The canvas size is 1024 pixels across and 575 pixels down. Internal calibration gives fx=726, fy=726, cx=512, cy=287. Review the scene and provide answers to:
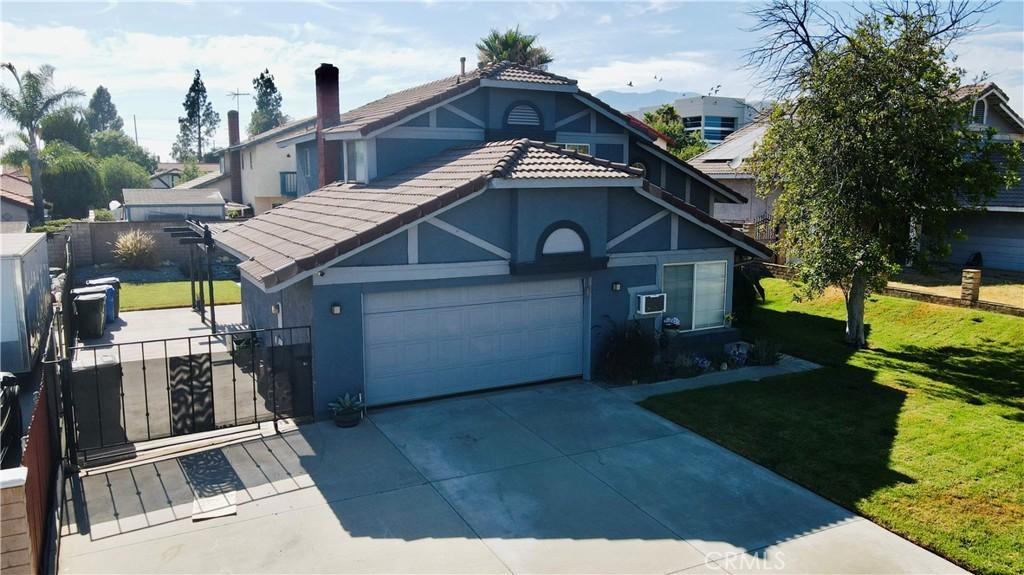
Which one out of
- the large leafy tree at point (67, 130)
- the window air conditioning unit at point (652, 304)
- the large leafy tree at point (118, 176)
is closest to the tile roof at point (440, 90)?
the window air conditioning unit at point (652, 304)

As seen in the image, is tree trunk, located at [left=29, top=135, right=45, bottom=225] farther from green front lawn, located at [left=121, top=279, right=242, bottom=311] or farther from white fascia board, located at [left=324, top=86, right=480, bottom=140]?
white fascia board, located at [left=324, top=86, right=480, bottom=140]

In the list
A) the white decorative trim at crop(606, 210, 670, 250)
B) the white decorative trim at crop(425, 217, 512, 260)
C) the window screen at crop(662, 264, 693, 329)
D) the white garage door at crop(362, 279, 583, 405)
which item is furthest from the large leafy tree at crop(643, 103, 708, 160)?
the white decorative trim at crop(425, 217, 512, 260)

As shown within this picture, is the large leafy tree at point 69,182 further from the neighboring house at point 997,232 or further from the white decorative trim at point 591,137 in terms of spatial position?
the neighboring house at point 997,232

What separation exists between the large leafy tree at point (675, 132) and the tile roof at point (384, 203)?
3021cm

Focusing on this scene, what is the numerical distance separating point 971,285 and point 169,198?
3467 centimetres

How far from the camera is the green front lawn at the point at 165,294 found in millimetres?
23359

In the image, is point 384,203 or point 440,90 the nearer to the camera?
point 384,203

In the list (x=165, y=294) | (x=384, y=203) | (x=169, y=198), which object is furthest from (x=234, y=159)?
(x=384, y=203)

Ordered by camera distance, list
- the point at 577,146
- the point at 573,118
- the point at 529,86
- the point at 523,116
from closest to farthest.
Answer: the point at 529,86, the point at 523,116, the point at 573,118, the point at 577,146

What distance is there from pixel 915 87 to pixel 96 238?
29.4 metres

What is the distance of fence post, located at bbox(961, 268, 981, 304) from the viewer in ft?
61.7

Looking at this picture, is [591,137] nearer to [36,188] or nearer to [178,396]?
[178,396]

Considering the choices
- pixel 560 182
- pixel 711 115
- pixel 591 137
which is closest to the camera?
pixel 560 182

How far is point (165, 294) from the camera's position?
83.1 ft
